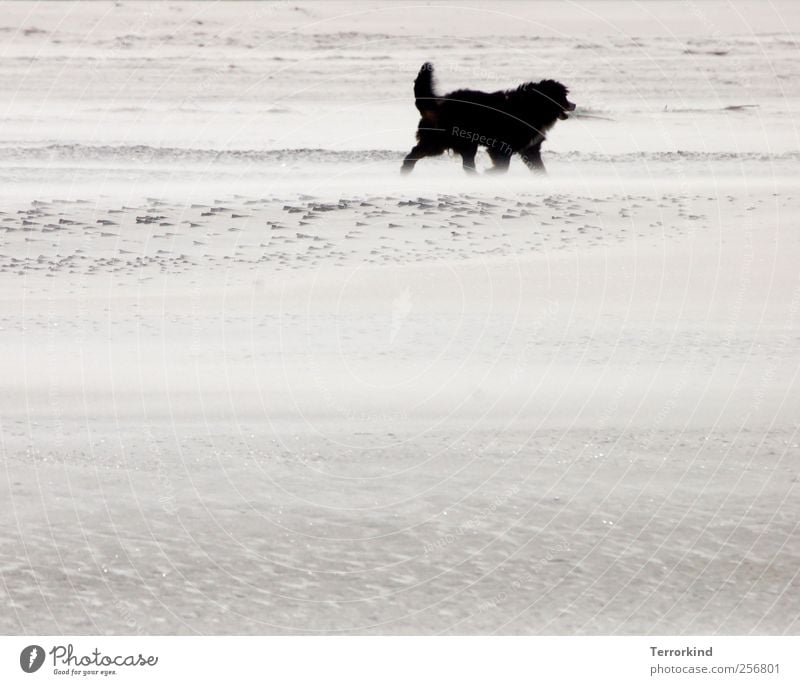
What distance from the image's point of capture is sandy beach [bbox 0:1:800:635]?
4367mm

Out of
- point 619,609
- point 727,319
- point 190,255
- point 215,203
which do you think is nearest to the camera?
point 619,609

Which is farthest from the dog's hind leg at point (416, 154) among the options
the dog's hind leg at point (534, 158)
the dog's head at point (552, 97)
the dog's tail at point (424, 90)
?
the dog's head at point (552, 97)

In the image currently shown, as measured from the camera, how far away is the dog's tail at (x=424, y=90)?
7191 mm

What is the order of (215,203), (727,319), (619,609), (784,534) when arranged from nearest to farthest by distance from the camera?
1. (619,609)
2. (784,534)
3. (727,319)
4. (215,203)

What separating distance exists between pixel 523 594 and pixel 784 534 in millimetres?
1108

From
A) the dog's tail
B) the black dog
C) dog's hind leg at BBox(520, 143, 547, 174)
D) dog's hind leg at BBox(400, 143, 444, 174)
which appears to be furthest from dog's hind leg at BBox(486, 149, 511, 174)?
the dog's tail

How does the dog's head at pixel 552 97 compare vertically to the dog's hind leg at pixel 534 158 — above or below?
above

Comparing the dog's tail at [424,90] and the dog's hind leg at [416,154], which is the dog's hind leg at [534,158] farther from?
the dog's tail at [424,90]

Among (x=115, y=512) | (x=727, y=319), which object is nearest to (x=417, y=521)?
(x=115, y=512)

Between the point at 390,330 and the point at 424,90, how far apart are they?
1890mm

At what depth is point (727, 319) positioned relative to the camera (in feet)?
21.0

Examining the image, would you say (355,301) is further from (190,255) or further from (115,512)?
(115,512)

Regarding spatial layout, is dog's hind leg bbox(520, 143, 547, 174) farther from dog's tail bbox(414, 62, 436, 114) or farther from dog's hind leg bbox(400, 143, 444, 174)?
dog's tail bbox(414, 62, 436, 114)

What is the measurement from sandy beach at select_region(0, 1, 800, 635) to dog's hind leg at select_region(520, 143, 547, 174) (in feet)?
0.23
